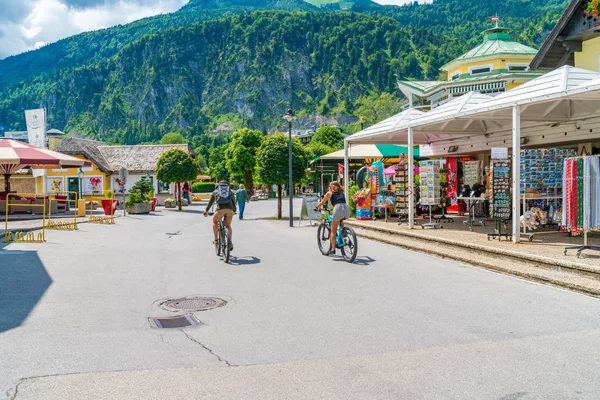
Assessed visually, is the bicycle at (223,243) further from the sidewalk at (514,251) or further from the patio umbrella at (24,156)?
the patio umbrella at (24,156)

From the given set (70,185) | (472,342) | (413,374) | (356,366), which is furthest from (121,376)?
(70,185)

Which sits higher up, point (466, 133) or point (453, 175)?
point (466, 133)

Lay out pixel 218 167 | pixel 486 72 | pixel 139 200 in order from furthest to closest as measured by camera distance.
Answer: pixel 218 167, pixel 486 72, pixel 139 200

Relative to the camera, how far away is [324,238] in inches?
480

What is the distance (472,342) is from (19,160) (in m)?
20.7

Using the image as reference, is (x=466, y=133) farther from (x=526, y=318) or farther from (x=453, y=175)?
(x=526, y=318)

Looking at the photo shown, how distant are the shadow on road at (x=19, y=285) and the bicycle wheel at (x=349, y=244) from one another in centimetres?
543

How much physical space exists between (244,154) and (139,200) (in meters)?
42.2

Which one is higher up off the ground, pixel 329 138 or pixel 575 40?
pixel 329 138

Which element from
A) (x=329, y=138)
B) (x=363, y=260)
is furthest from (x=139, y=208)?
(x=329, y=138)

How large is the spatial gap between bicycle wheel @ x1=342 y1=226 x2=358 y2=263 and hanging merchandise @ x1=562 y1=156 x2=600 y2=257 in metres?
3.79

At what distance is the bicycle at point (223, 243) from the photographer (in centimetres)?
1113

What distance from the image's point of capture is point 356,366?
4.77 m

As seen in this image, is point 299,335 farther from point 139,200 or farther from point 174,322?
point 139,200
